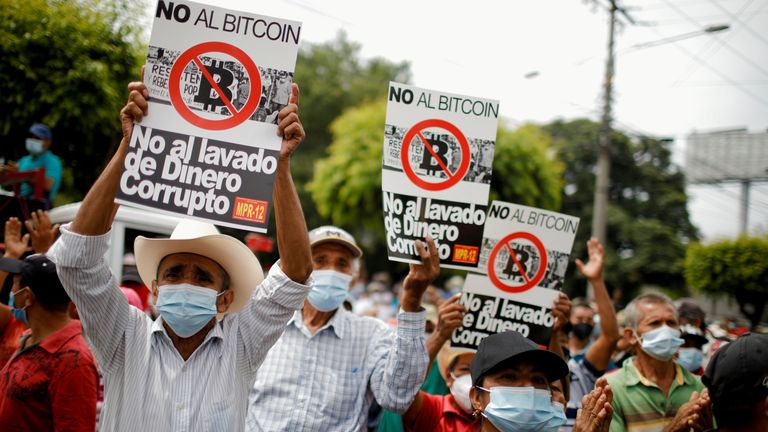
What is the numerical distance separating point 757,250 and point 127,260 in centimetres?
1757

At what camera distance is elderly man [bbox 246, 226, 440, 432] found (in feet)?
10.8


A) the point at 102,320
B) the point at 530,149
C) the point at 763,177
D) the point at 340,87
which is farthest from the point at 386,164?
the point at 763,177

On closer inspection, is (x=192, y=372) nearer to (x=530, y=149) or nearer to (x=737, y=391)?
(x=737, y=391)

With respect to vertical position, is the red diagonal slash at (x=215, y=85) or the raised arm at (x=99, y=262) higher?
the red diagonal slash at (x=215, y=85)

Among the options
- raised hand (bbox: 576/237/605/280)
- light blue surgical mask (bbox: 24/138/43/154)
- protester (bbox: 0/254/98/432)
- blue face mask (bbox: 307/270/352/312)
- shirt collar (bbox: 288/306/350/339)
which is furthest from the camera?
light blue surgical mask (bbox: 24/138/43/154)

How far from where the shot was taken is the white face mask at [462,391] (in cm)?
363

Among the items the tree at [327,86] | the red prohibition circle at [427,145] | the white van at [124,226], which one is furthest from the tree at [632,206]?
the red prohibition circle at [427,145]

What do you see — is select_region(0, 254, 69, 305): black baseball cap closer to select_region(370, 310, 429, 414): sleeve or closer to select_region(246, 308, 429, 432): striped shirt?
select_region(246, 308, 429, 432): striped shirt

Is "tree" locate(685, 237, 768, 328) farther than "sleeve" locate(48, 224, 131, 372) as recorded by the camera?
Yes

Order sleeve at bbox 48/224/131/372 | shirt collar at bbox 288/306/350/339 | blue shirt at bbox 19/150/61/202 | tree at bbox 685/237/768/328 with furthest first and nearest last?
tree at bbox 685/237/768/328 → blue shirt at bbox 19/150/61/202 → shirt collar at bbox 288/306/350/339 → sleeve at bbox 48/224/131/372

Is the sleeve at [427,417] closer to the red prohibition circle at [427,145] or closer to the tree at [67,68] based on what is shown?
the red prohibition circle at [427,145]

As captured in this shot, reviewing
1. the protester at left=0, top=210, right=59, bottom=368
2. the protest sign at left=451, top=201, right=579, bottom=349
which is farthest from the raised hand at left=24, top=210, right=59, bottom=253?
the protest sign at left=451, top=201, right=579, bottom=349

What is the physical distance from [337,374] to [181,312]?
3.80ft

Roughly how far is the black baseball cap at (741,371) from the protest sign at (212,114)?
2.01 meters
